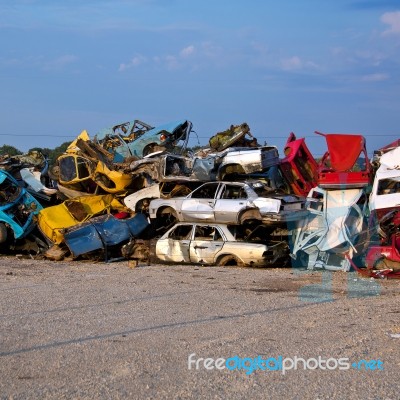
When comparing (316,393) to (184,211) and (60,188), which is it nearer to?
(184,211)

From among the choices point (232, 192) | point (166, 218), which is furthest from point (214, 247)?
point (166, 218)

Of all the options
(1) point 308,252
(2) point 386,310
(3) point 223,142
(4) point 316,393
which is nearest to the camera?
(4) point 316,393

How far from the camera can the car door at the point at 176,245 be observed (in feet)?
56.3

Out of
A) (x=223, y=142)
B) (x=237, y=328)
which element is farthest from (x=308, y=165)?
(x=237, y=328)

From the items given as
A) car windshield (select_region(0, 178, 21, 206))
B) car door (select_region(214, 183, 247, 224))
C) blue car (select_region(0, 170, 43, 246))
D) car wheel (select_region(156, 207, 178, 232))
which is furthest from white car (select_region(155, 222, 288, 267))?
car windshield (select_region(0, 178, 21, 206))

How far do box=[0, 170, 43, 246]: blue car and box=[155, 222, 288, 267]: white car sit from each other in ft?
14.7

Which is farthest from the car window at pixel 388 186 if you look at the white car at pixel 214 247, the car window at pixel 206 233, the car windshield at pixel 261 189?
the car window at pixel 206 233

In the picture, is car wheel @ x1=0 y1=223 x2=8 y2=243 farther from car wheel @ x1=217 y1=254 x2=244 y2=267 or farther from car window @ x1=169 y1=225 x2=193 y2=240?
car wheel @ x1=217 y1=254 x2=244 y2=267

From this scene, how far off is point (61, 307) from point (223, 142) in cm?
1079

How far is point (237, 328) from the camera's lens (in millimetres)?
9203

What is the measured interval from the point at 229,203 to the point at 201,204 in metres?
0.76

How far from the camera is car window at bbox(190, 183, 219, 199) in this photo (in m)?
18.1

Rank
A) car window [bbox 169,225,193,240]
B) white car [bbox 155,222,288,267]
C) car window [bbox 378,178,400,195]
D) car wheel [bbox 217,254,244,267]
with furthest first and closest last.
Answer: car window [bbox 169,225,193,240]
car wheel [bbox 217,254,244,267]
white car [bbox 155,222,288,267]
car window [bbox 378,178,400,195]

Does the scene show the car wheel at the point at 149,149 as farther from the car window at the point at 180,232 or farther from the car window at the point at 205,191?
the car window at the point at 180,232
